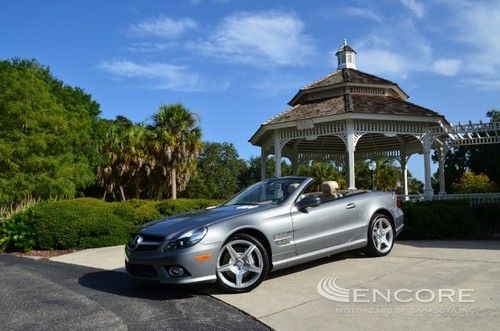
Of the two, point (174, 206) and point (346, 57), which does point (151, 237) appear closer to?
point (174, 206)

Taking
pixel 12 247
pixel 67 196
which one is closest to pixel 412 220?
pixel 12 247

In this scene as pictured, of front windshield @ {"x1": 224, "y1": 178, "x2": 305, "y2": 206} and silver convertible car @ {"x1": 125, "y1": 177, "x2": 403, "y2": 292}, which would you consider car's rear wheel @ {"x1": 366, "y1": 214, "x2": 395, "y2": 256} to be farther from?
front windshield @ {"x1": 224, "y1": 178, "x2": 305, "y2": 206}

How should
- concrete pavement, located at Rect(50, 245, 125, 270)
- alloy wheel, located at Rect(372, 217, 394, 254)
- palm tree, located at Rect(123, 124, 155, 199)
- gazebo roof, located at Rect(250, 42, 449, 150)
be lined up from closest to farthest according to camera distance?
1. alloy wheel, located at Rect(372, 217, 394, 254)
2. concrete pavement, located at Rect(50, 245, 125, 270)
3. gazebo roof, located at Rect(250, 42, 449, 150)
4. palm tree, located at Rect(123, 124, 155, 199)

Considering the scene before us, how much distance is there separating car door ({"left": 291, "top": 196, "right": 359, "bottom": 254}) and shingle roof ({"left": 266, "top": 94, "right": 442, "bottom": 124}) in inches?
363

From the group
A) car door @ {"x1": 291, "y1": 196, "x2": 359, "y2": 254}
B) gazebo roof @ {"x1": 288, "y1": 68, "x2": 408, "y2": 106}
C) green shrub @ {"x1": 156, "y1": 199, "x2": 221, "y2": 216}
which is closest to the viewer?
car door @ {"x1": 291, "y1": 196, "x2": 359, "y2": 254}

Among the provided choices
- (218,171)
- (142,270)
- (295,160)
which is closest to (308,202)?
(142,270)

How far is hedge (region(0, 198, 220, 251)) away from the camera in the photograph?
12.0 metres

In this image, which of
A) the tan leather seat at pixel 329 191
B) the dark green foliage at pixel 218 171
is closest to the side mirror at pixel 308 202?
the tan leather seat at pixel 329 191

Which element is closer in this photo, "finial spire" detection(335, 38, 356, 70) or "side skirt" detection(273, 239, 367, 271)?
"side skirt" detection(273, 239, 367, 271)

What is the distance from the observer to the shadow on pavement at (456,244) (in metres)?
9.24

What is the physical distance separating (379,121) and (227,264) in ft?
38.9

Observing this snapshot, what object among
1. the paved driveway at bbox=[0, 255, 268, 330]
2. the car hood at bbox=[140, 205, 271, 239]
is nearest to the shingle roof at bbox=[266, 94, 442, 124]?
the car hood at bbox=[140, 205, 271, 239]

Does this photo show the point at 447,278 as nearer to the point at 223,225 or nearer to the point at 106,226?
the point at 223,225

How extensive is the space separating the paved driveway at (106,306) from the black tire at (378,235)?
296 cm
